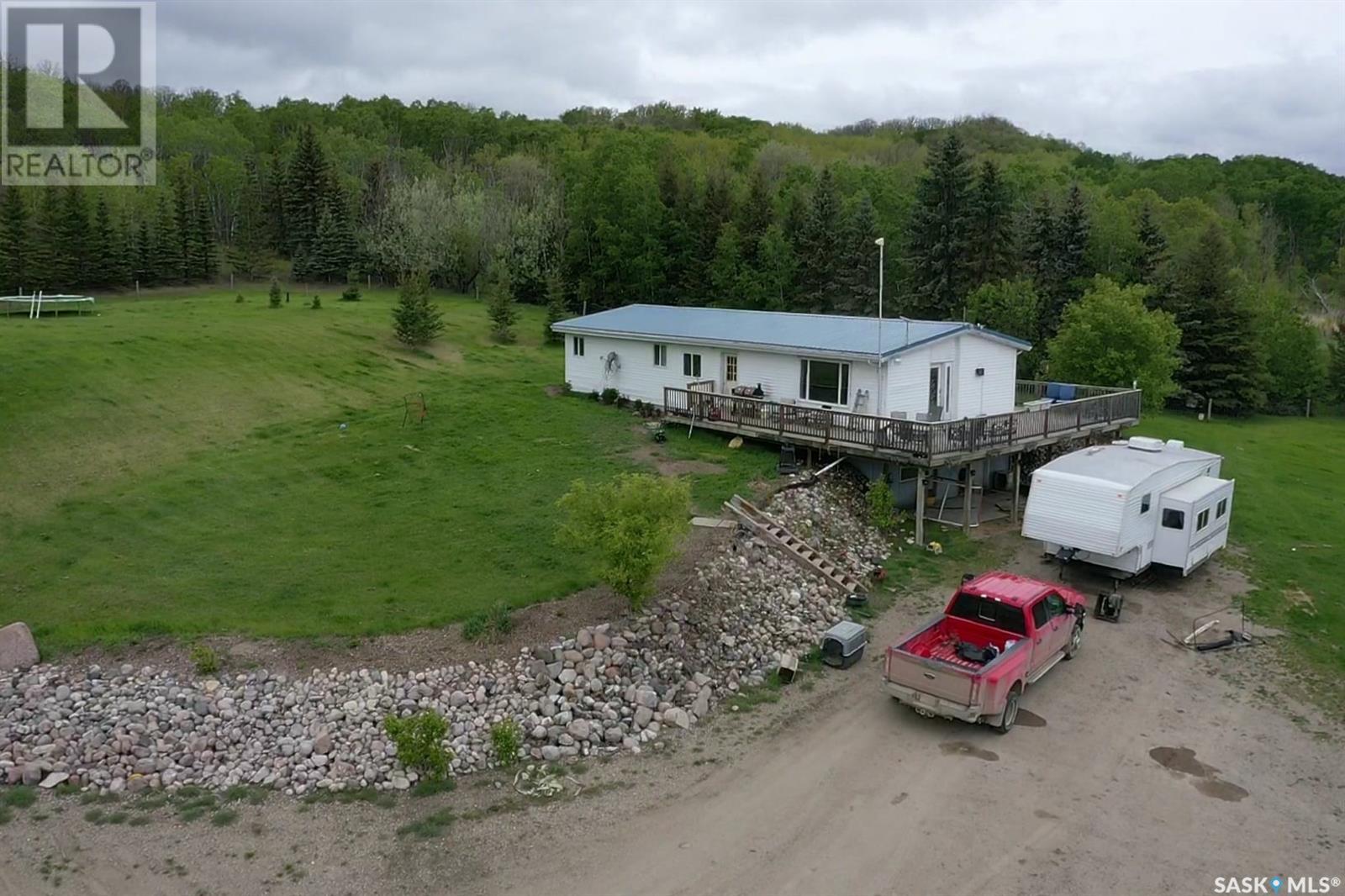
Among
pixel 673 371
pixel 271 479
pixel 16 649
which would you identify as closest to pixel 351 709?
pixel 16 649

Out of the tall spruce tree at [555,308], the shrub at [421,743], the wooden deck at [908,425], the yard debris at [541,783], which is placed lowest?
the yard debris at [541,783]

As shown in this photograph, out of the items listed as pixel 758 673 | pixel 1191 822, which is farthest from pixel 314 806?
pixel 1191 822

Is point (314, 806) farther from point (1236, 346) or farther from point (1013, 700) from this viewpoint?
point (1236, 346)

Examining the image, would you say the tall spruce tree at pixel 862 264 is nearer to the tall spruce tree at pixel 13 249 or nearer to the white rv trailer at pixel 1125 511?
the white rv trailer at pixel 1125 511

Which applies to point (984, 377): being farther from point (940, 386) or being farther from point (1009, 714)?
point (1009, 714)

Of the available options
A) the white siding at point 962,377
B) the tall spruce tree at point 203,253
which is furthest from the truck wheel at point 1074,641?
the tall spruce tree at point 203,253
